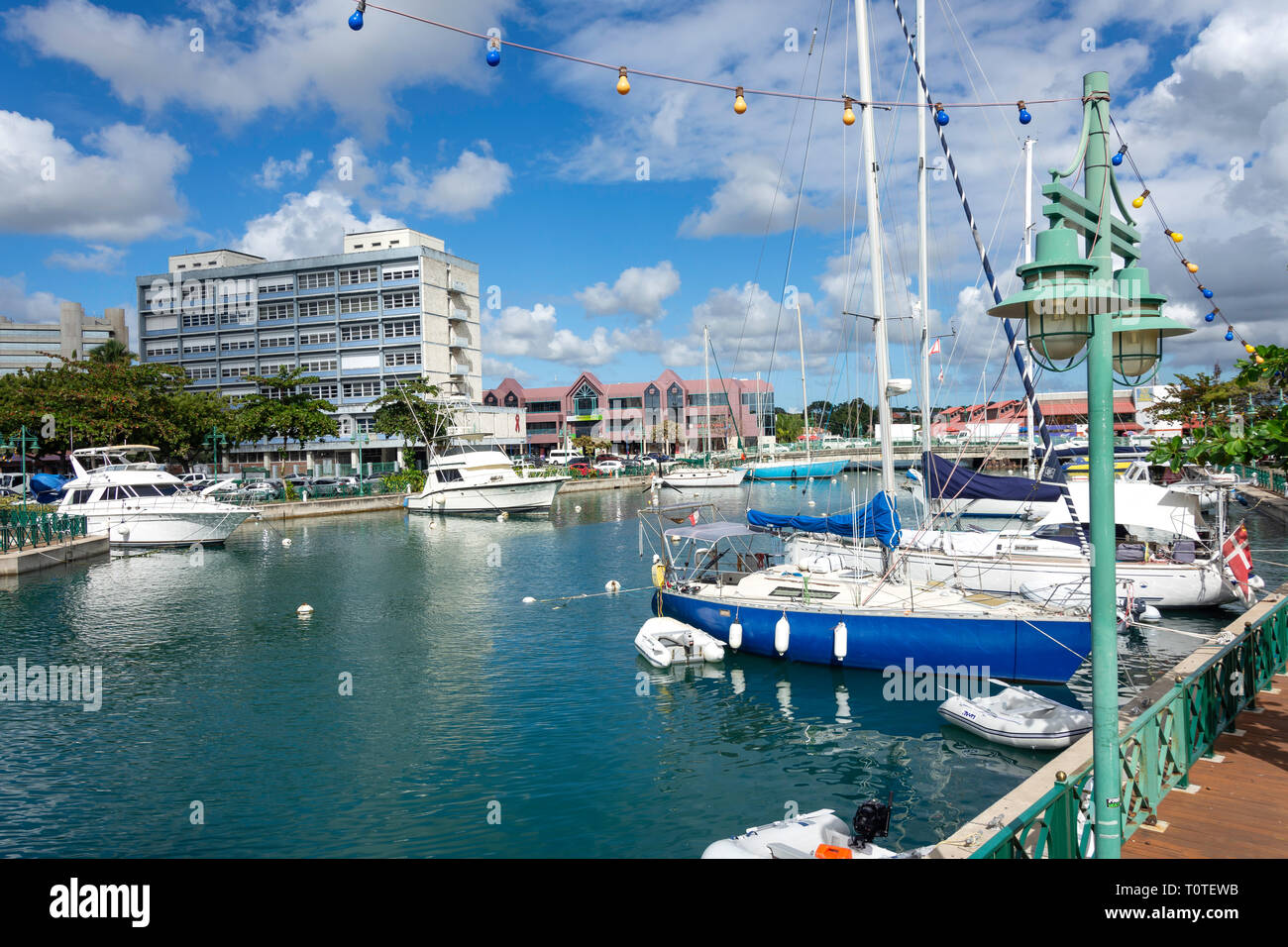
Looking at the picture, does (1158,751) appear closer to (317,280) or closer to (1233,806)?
(1233,806)

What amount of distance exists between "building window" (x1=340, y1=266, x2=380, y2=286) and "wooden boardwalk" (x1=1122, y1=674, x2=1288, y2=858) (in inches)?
3557

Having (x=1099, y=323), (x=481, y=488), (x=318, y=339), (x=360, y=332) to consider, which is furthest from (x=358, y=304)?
(x=1099, y=323)

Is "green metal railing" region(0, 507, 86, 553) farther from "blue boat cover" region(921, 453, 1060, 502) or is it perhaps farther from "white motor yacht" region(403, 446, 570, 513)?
"blue boat cover" region(921, 453, 1060, 502)

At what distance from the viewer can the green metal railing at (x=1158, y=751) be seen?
598 cm

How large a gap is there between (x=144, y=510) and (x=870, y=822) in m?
43.7

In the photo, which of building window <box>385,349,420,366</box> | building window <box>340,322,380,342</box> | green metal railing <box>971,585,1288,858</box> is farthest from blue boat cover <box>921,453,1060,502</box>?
building window <box>340,322,380,342</box>

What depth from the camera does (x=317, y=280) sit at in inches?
3546

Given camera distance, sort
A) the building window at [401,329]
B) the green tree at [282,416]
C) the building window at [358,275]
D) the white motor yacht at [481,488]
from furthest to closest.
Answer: the building window at [358,275]
the building window at [401,329]
the green tree at [282,416]
the white motor yacht at [481,488]

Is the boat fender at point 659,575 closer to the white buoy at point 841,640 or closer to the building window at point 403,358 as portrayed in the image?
the white buoy at point 841,640

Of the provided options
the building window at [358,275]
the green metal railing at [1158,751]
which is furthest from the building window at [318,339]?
the green metal railing at [1158,751]

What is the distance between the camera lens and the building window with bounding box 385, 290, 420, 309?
→ 8656 cm

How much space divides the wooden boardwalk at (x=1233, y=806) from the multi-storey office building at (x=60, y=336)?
156411 millimetres
